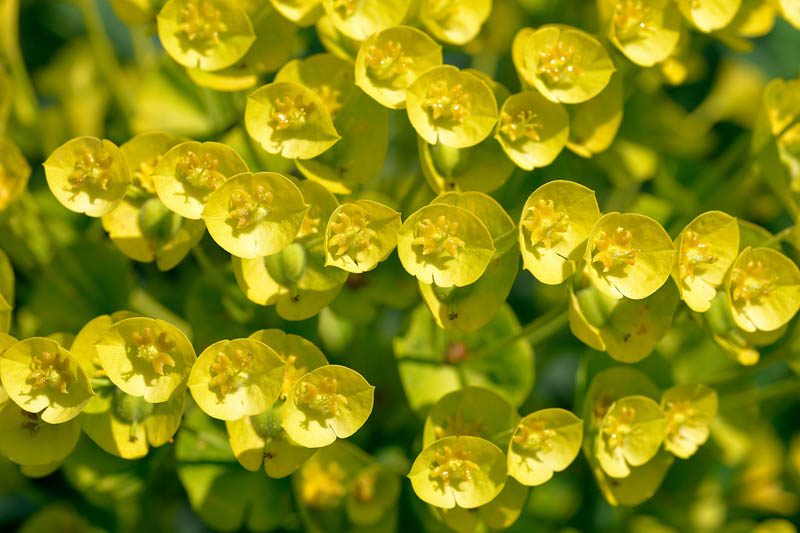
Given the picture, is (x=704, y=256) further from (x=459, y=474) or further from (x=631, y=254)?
(x=459, y=474)

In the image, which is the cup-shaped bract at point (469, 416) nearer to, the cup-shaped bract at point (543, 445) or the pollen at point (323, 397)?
the cup-shaped bract at point (543, 445)

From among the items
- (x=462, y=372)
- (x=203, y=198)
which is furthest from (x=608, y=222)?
(x=203, y=198)

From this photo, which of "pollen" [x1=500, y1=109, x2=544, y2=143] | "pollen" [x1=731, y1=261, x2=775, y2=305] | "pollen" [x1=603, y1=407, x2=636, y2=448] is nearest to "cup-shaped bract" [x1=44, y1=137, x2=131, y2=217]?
"pollen" [x1=500, y1=109, x2=544, y2=143]

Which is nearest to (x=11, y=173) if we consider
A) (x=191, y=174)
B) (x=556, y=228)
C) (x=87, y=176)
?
(x=87, y=176)

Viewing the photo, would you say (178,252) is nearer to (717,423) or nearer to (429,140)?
(429,140)

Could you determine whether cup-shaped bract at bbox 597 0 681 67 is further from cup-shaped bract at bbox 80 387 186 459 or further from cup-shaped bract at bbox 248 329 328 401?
cup-shaped bract at bbox 80 387 186 459

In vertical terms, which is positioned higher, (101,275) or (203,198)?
(203,198)

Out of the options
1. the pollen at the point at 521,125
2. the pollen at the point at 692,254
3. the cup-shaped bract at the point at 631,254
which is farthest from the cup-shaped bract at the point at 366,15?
the pollen at the point at 692,254
